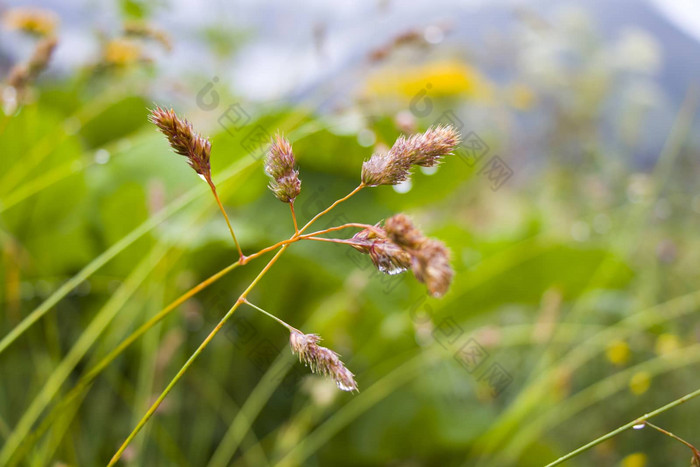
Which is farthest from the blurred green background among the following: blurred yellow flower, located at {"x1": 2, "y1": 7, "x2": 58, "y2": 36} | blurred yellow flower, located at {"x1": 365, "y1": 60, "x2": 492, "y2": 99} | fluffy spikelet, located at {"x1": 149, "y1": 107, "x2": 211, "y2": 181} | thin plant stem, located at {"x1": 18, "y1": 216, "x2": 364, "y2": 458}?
blurred yellow flower, located at {"x1": 365, "y1": 60, "x2": 492, "y2": 99}

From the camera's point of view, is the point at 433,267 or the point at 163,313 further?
the point at 163,313

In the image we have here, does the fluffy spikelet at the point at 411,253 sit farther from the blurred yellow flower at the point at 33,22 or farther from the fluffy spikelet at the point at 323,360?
the blurred yellow flower at the point at 33,22

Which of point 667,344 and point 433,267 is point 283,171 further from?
point 667,344

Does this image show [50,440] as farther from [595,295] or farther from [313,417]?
[595,295]

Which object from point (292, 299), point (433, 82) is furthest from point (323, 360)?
point (433, 82)

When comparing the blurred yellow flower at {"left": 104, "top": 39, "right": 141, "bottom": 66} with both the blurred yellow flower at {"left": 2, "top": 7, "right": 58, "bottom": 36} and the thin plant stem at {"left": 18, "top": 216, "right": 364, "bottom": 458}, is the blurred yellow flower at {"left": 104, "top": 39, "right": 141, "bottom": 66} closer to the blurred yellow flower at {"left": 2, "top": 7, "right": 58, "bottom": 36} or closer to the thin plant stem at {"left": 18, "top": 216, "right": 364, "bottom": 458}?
the blurred yellow flower at {"left": 2, "top": 7, "right": 58, "bottom": 36}

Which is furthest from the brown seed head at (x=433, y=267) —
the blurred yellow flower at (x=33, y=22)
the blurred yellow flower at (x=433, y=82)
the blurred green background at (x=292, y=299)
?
the blurred yellow flower at (x=433, y=82)
